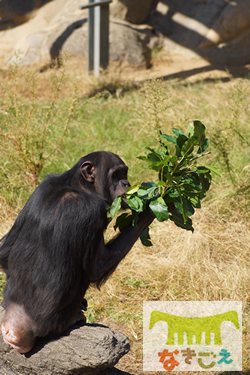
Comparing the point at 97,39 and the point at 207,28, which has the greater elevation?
the point at 97,39

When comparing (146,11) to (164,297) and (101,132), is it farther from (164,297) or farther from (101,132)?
(164,297)

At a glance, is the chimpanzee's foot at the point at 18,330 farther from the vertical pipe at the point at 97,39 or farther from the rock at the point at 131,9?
the rock at the point at 131,9

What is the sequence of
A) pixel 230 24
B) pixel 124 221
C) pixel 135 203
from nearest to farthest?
1. pixel 135 203
2. pixel 124 221
3. pixel 230 24

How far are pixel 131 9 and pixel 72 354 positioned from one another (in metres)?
10.7

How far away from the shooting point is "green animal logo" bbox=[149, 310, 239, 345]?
350 cm

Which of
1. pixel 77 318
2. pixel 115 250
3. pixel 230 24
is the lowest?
pixel 230 24

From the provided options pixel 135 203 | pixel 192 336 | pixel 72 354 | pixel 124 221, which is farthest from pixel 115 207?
pixel 192 336

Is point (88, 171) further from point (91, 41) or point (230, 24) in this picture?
point (230, 24)

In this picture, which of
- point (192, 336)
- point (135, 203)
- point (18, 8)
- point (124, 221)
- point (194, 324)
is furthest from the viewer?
point (18, 8)

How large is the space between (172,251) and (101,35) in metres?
6.65

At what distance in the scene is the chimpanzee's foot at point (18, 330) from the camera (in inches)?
96.7

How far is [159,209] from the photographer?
97.7 inches

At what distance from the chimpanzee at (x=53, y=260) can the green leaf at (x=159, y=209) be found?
278 mm

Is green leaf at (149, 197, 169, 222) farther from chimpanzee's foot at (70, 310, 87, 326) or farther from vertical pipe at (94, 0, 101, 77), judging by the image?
vertical pipe at (94, 0, 101, 77)
